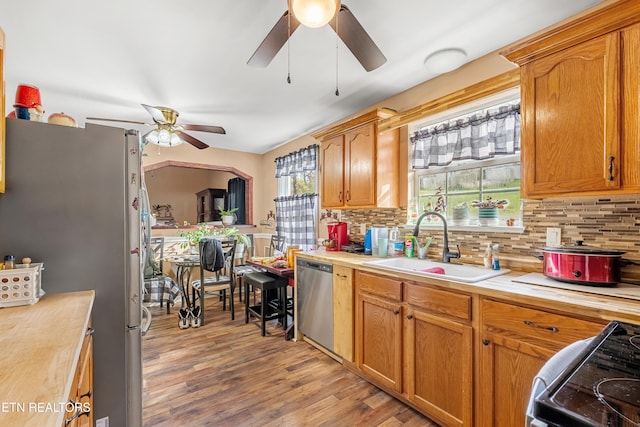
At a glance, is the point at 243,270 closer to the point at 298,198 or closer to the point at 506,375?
the point at 298,198

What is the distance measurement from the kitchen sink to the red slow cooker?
13.1 inches

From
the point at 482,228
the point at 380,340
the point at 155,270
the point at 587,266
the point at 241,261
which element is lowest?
the point at 380,340

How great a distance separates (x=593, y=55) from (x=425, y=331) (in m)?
1.65

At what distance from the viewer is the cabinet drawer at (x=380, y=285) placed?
1928mm

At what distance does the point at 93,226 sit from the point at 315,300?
1.80m

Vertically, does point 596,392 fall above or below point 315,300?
above

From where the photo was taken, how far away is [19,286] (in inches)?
46.8

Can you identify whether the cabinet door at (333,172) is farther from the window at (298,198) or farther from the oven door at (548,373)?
the oven door at (548,373)

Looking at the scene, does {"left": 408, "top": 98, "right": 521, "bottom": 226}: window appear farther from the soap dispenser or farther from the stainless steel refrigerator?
the stainless steel refrigerator

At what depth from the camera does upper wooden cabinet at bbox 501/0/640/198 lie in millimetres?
1274

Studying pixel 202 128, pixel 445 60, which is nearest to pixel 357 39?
pixel 445 60

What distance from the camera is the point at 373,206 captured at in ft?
8.63

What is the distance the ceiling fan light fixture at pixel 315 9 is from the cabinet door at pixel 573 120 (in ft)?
3.84

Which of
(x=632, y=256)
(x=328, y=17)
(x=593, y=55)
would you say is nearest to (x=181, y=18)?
(x=328, y=17)
